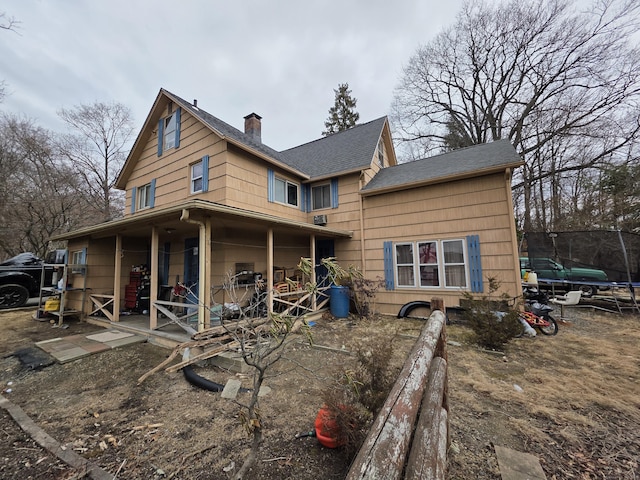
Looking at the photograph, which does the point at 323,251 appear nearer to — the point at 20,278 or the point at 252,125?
the point at 252,125

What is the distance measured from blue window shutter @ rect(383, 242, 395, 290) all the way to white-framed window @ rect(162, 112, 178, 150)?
7848mm

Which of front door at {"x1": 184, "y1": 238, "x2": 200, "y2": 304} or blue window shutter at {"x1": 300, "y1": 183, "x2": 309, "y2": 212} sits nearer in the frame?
front door at {"x1": 184, "y1": 238, "x2": 200, "y2": 304}

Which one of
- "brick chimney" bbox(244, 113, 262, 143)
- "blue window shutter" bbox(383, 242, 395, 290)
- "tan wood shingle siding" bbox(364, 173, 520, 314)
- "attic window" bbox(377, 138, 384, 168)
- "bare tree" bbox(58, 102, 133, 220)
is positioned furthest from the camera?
"bare tree" bbox(58, 102, 133, 220)

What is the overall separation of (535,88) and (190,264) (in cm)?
2014

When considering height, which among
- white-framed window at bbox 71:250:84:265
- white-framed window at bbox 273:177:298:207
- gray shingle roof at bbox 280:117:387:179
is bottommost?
white-framed window at bbox 71:250:84:265

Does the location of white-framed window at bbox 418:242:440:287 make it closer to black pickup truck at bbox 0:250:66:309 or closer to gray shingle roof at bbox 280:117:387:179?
gray shingle roof at bbox 280:117:387:179

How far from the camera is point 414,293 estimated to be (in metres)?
7.27

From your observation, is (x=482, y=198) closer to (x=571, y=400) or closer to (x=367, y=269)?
(x=367, y=269)

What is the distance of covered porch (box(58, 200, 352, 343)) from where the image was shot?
17.4 ft

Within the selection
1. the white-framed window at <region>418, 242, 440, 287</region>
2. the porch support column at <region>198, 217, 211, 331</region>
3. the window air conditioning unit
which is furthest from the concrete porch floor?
the white-framed window at <region>418, 242, 440, 287</region>

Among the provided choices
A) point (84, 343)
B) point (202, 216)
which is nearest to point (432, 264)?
point (202, 216)

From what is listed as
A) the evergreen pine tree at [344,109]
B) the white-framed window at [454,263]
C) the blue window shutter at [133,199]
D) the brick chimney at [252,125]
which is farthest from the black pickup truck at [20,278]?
the evergreen pine tree at [344,109]

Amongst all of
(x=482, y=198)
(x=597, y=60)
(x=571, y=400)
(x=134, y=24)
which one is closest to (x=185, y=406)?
(x=571, y=400)

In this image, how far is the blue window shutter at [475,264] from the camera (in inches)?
253
